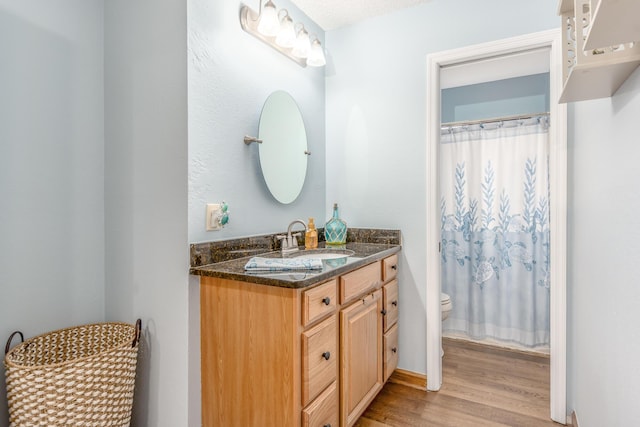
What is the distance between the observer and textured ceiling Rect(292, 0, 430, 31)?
215cm

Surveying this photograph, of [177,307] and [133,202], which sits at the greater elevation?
[133,202]

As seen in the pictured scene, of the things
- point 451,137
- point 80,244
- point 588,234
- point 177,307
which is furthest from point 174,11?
point 451,137

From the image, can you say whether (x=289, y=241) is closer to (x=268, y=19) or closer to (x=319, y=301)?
(x=319, y=301)

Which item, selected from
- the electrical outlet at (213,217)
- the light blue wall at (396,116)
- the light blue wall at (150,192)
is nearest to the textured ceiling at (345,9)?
the light blue wall at (396,116)

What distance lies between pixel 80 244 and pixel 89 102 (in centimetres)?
67

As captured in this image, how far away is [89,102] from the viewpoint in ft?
5.38

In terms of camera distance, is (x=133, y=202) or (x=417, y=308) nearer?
(x=133, y=202)

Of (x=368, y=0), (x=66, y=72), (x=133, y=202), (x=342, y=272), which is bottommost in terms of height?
(x=342, y=272)

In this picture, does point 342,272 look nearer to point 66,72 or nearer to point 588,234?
point 588,234

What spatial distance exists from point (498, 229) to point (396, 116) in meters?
1.36

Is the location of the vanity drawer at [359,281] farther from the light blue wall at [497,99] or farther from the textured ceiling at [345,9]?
the light blue wall at [497,99]

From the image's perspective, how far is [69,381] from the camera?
1225 millimetres

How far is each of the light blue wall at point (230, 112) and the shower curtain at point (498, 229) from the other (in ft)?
5.18

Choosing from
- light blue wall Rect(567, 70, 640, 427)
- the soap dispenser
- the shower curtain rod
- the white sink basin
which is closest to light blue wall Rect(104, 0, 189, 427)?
the white sink basin
